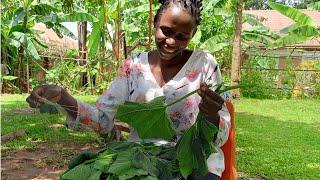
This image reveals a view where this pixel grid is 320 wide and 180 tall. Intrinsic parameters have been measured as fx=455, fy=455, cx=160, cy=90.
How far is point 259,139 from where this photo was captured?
20.7 feet

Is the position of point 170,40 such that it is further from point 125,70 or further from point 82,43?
point 82,43

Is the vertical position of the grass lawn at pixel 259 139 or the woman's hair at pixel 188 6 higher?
the woman's hair at pixel 188 6

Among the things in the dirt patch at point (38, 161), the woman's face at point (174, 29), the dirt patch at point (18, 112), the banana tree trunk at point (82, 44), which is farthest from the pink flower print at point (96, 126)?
the banana tree trunk at point (82, 44)

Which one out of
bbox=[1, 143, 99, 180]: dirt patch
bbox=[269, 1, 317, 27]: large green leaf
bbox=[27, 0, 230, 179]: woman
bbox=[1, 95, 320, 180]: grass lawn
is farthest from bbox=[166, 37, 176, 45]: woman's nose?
bbox=[269, 1, 317, 27]: large green leaf

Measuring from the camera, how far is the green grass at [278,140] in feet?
15.1

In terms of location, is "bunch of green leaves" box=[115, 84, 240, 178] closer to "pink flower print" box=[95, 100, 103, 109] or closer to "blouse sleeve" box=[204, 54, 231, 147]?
"blouse sleeve" box=[204, 54, 231, 147]

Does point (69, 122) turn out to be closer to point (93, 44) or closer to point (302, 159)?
point (302, 159)

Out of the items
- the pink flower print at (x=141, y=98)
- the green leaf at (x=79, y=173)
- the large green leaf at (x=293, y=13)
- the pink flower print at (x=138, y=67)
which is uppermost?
the large green leaf at (x=293, y=13)

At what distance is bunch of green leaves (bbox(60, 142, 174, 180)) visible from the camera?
136cm

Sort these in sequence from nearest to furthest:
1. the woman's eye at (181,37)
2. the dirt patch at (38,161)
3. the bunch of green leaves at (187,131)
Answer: the bunch of green leaves at (187,131)
the woman's eye at (181,37)
the dirt patch at (38,161)

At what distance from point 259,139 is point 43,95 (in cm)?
515

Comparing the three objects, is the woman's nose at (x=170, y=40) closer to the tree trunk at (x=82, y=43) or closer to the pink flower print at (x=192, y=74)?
the pink flower print at (x=192, y=74)

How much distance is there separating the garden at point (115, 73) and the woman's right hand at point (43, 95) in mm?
2375

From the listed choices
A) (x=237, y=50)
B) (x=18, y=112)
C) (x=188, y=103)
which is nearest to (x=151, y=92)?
(x=188, y=103)
